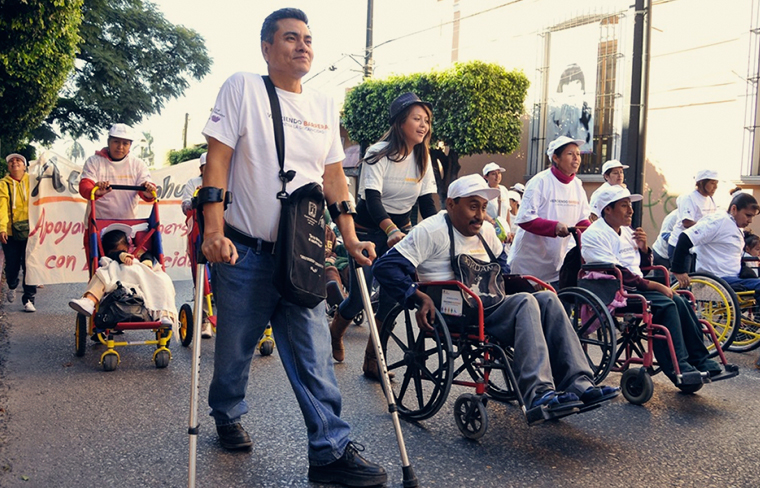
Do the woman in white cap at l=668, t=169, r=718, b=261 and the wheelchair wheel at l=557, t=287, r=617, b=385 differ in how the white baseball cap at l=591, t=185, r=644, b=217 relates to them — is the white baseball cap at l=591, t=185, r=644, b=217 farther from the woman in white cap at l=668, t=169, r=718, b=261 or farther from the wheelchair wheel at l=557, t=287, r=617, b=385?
the woman in white cap at l=668, t=169, r=718, b=261

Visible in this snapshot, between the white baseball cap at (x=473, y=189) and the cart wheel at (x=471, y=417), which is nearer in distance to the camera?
the cart wheel at (x=471, y=417)

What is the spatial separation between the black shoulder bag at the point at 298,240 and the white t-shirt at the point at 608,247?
2.71 meters

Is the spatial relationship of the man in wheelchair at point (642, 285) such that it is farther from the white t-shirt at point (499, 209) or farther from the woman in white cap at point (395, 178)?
the white t-shirt at point (499, 209)

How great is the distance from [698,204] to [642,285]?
161 inches

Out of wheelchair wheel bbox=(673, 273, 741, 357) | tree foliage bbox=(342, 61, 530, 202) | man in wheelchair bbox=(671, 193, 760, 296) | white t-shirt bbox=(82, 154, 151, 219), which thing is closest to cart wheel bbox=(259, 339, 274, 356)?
white t-shirt bbox=(82, 154, 151, 219)

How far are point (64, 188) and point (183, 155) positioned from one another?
144 feet

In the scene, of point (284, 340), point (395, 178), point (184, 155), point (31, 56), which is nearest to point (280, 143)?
point (284, 340)

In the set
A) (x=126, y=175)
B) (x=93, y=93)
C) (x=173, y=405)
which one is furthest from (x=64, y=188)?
(x=93, y=93)

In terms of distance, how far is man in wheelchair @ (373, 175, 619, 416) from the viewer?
4.07 m

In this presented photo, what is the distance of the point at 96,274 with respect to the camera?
638cm

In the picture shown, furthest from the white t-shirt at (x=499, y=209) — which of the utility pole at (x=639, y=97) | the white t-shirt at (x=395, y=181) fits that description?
the white t-shirt at (x=395, y=181)

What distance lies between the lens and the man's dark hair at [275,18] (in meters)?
3.69

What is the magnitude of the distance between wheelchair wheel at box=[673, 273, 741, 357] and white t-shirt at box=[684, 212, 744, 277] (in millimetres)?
482

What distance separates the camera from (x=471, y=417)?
4.39 metres
